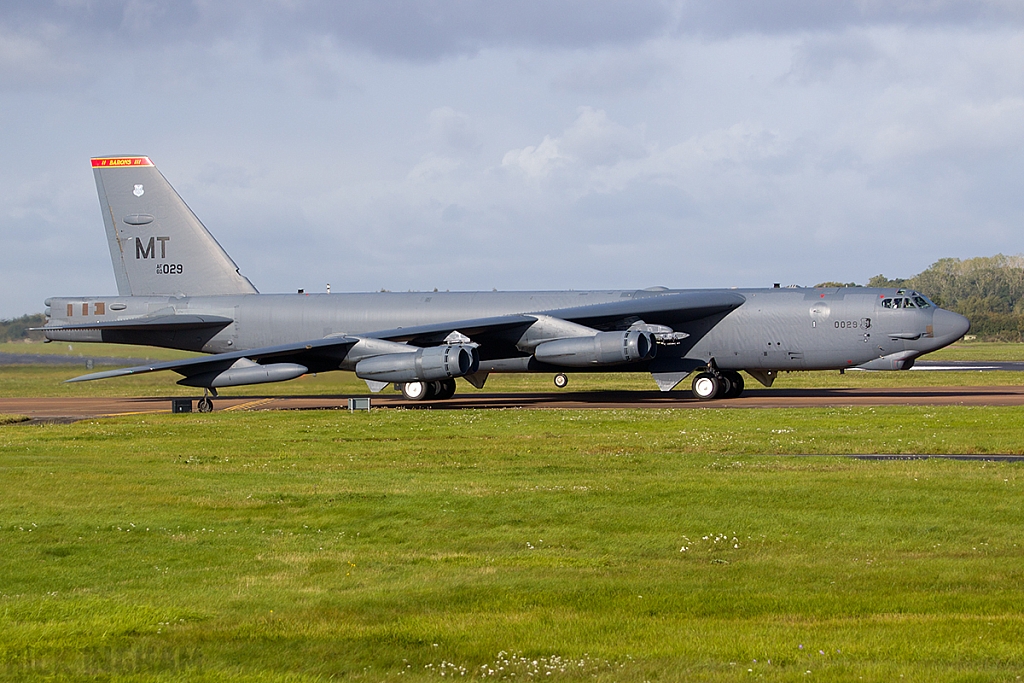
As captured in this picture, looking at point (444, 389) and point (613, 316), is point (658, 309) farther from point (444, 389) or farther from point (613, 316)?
point (444, 389)

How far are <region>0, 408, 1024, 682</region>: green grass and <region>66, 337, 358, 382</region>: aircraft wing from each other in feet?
34.9

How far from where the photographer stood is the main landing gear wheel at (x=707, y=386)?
107ft

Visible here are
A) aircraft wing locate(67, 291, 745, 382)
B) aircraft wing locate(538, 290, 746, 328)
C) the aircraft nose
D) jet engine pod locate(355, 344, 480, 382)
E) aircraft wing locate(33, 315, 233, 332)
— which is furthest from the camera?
aircraft wing locate(33, 315, 233, 332)

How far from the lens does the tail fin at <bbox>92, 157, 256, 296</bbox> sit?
37062mm

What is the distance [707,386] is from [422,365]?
28.6 ft

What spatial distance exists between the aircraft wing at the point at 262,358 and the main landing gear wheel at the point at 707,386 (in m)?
10.4

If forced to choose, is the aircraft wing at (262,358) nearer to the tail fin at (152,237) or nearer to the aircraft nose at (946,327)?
the tail fin at (152,237)

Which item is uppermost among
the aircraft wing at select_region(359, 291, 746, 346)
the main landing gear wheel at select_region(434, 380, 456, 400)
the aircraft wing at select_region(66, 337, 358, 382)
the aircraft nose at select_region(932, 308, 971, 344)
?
the aircraft wing at select_region(359, 291, 746, 346)

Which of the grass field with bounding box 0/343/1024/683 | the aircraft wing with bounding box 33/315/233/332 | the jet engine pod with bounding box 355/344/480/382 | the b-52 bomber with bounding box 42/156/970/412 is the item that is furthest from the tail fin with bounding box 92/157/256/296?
the grass field with bounding box 0/343/1024/683

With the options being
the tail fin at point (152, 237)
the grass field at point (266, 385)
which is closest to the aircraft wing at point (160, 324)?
the tail fin at point (152, 237)

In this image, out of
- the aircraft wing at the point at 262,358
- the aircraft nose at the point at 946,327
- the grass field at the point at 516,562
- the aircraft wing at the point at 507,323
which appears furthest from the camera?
the aircraft wing at the point at 507,323

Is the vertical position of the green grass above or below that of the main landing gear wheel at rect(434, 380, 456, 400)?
below

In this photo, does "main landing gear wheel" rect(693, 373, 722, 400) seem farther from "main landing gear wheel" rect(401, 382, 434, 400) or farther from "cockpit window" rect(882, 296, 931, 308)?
"main landing gear wheel" rect(401, 382, 434, 400)

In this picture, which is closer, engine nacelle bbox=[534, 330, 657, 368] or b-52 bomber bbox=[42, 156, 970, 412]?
engine nacelle bbox=[534, 330, 657, 368]
